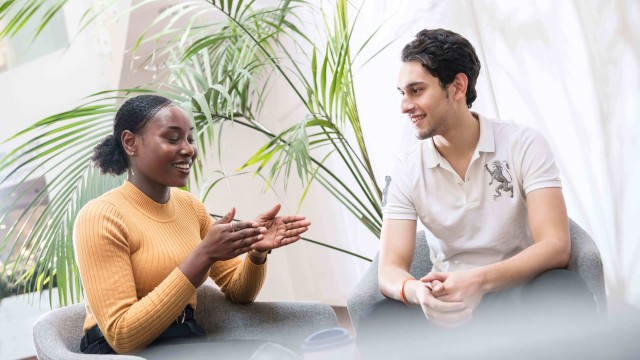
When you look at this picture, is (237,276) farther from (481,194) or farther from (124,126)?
(481,194)

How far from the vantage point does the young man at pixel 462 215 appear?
164 centimetres

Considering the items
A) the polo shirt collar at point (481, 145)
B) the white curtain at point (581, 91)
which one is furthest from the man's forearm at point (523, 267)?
the white curtain at point (581, 91)

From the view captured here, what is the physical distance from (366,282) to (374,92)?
185 centimetres

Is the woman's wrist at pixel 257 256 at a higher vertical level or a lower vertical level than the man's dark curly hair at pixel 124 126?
lower

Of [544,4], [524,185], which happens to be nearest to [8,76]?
[544,4]

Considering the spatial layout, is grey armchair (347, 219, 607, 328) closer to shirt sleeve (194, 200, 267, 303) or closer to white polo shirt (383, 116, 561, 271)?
white polo shirt (383, 116, 561, 271)

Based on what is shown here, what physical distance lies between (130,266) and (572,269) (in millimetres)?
981

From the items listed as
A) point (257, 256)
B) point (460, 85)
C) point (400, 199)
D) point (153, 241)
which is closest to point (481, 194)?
point (400, 199)

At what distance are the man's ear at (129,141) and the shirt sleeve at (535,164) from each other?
3.01 feet

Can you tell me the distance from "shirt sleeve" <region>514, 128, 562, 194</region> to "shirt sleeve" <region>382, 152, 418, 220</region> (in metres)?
0.28

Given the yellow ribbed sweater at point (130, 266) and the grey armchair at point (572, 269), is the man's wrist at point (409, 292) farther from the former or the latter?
the yellow ribbed sweater at point (130, 266)

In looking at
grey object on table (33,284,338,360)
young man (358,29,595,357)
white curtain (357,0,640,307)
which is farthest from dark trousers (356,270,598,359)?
white curtain (357,0,640,307)

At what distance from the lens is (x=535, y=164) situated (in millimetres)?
1790

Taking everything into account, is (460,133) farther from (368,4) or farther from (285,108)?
(285,108)
